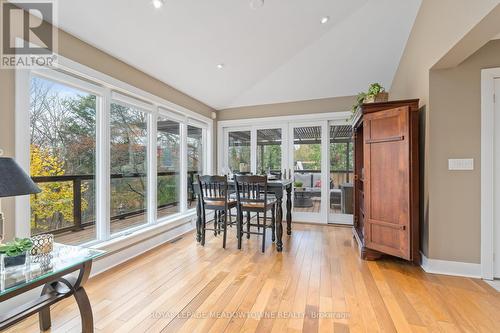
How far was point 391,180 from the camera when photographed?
2.64 m

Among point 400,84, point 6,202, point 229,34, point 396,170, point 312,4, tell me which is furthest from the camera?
point 400,84

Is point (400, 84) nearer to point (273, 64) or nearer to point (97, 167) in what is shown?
point (273, 64)

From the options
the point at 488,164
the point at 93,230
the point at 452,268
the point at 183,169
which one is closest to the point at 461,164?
the point at 488,164

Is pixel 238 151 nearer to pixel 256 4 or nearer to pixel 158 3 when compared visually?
pixel 256 4

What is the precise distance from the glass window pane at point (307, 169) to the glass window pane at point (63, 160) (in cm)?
350

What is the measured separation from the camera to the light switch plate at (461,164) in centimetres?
238

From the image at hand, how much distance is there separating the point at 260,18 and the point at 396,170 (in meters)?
2.39

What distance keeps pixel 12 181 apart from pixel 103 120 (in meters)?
1.66

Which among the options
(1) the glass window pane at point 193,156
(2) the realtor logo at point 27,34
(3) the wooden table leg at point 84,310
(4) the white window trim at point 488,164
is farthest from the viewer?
(1) the glass window pane at point 193,156

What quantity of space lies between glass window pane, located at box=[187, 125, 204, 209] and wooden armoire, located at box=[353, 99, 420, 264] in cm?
300

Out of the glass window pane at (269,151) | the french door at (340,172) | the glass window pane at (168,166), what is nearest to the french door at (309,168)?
the french door at (340,172)

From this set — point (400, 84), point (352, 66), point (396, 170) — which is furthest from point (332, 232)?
point (352, 66)

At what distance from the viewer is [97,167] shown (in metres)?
2.68

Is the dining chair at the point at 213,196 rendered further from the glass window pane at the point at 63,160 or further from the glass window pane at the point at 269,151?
the glass window pane at the point at 269,151
